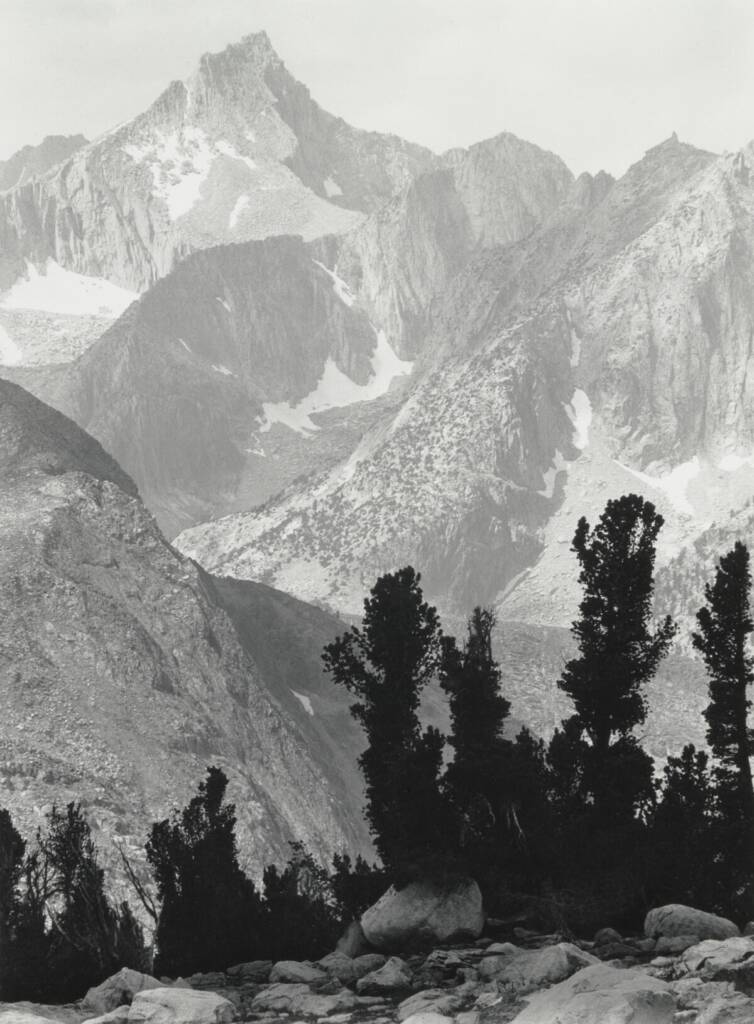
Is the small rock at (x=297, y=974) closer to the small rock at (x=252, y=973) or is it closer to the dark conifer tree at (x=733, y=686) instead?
the small rock at (x=252, y=973)

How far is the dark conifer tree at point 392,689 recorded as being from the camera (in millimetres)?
74125

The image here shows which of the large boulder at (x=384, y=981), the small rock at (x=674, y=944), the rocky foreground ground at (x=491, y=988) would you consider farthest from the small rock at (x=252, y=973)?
the small rock at (x=674, y=944)

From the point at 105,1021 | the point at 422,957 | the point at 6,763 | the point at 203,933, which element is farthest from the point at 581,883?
the point at 6,763

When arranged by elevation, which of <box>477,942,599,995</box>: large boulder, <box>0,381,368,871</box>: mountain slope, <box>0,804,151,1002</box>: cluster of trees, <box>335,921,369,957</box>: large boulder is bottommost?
<box>477,942,599,995</box>: large boulder

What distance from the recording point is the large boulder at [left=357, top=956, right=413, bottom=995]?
5138 cm

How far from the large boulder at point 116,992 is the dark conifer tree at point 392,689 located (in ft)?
62.6

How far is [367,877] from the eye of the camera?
3206 inches

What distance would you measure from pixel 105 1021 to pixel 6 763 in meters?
99.3

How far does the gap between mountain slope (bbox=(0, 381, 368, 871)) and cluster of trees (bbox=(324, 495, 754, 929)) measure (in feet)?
201

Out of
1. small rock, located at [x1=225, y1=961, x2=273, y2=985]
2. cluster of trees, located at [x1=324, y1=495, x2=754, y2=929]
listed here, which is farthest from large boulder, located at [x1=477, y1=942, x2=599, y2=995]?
cluster of trees, located at [x1=324, y1=495, x2=754, y2=929]

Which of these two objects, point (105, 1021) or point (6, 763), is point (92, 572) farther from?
point (105, 1021)

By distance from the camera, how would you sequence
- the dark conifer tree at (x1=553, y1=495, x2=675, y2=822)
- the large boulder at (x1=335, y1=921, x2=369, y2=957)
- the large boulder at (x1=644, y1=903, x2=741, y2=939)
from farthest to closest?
the dark conifer tree at (x1=553, y1=495, x2=675, y2=822)
the large boulder at (x1=335, y1=921, x2=369, y2=957)
the large boulder at (x1=644, y1=903, x2=741, y2=939)

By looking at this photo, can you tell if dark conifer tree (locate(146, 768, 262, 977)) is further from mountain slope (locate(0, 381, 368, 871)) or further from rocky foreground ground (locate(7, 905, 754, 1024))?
mountain slope (locate(0, 381, 368, 871))

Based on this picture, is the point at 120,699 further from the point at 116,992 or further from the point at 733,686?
the point at 116,992
